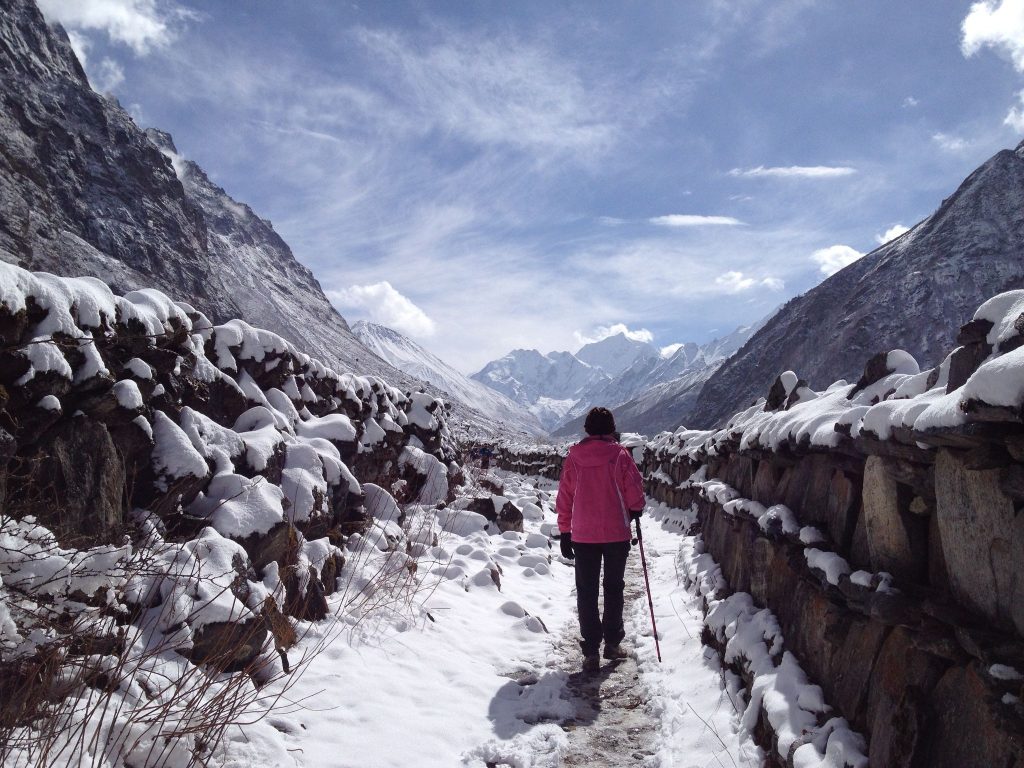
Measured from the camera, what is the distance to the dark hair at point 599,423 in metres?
5.13

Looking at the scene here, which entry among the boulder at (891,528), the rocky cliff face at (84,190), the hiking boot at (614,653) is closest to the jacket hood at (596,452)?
the hiking boot at (614,653)

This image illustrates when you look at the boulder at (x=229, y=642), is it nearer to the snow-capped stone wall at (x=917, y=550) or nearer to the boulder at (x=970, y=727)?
the snow-capped stone wall at (x=917, y=550)

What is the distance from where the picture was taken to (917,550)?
95.3 inches

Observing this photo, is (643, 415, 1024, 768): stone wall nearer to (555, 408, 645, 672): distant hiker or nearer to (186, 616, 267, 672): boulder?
(555, 408, 645, 672): distant hiker

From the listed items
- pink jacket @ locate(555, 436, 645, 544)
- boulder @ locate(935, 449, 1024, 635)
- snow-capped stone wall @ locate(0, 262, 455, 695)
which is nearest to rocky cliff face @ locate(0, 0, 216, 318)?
snow-capped stone wall @ locate(0, 262, 455, 695)

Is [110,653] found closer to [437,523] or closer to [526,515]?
[437,523]

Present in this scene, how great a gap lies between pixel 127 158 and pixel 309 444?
136740 mm

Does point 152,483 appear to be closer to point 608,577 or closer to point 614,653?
point 608,577

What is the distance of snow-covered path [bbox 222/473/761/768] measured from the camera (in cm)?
307

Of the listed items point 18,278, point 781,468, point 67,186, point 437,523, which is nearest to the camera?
point 18,278

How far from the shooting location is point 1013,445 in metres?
1.69

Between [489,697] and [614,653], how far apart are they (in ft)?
4.36

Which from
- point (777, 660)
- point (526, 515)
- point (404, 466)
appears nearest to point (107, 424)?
point (777, 660)

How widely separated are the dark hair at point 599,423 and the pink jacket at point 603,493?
100 mm
